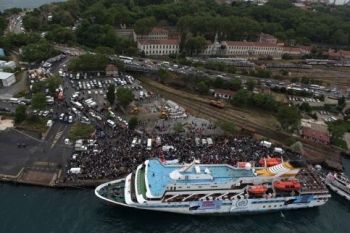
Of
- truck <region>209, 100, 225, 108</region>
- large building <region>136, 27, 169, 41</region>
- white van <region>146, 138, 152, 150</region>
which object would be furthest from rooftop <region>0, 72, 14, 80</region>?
large building <region>136, 27, 169, 41</region>

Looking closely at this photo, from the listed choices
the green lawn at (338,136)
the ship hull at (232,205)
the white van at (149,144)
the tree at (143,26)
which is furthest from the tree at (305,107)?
the tree at (143,26)

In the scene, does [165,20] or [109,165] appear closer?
[109,165]

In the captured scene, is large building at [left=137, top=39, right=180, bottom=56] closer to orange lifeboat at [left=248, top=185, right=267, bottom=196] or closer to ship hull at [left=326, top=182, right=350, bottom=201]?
ship hull at [left=326, top=182, right=350, bottom=201]

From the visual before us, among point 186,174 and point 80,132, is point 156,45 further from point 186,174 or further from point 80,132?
point 186,174

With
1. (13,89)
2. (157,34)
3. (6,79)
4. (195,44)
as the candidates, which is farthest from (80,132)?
(157,34)

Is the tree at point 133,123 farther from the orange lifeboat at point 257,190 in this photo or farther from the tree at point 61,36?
the tree at point 61,36

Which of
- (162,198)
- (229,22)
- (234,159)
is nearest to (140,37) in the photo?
(229,22)

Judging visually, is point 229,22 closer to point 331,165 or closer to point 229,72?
point 229,72
